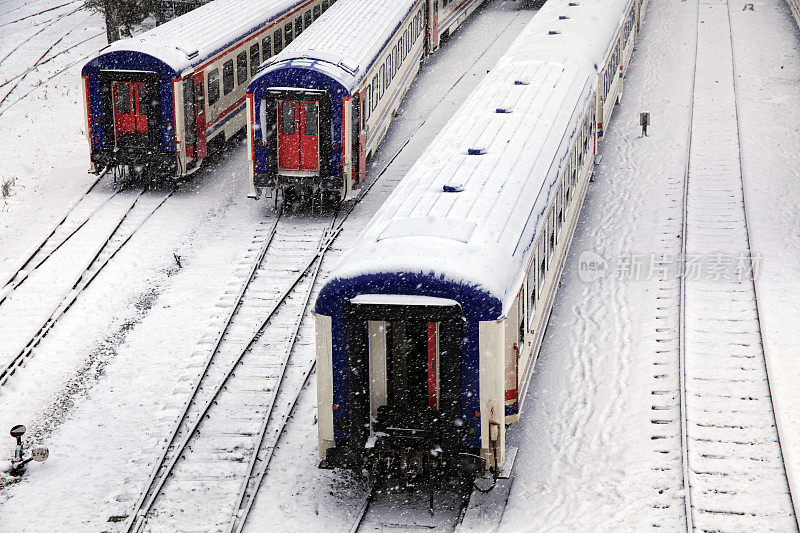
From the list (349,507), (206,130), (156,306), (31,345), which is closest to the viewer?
(349,507)

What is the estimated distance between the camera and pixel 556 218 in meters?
14.5

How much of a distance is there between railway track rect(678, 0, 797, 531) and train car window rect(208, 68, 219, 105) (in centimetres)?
1007

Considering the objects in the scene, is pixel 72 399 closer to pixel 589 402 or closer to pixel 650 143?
pixel 589 402

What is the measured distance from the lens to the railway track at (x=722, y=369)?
1070cm

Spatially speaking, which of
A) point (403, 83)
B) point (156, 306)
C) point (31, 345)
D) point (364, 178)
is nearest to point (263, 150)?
point (364, 178)

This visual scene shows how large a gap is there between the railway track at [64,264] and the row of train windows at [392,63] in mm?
4611

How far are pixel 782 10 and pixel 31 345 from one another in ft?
108

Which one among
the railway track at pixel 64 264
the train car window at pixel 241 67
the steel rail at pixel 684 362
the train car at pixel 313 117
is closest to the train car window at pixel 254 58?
the train car window at pixel 241 67

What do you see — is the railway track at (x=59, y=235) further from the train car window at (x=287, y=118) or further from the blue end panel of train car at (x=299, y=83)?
the train car window at (x=287, y=118)

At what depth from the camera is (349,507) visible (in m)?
10.9

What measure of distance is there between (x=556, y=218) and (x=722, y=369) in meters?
2.99

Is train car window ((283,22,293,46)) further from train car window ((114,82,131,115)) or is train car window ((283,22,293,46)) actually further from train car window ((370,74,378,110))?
train car window ((114,82,131,115))

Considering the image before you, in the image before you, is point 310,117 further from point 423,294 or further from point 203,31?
point 423,294

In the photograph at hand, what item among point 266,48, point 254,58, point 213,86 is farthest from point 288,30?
point 213,86
